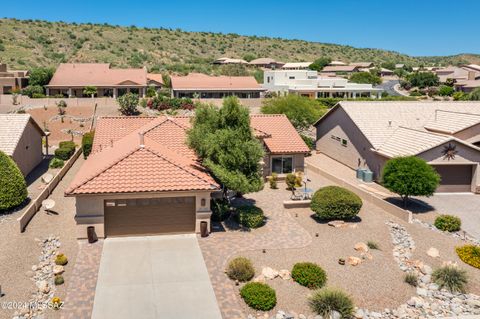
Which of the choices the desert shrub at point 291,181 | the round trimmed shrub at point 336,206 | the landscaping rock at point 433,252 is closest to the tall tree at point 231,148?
the round trimmed shrub at point 336,206

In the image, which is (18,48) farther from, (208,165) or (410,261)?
(410,261)

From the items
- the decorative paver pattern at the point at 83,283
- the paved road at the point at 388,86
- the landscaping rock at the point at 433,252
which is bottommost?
the decorative paver pattern at the point at 83,283

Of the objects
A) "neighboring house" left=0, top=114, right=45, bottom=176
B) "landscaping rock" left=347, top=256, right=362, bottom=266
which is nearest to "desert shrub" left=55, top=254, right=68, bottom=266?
"landscaping rock" left=347, top=256, right=362, bottom=266

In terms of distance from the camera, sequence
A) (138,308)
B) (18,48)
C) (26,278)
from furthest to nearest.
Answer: (18,48) < (26,278) < (138,308)

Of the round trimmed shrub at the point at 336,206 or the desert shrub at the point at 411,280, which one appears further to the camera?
the round trimmed shrub at the point at 336,206

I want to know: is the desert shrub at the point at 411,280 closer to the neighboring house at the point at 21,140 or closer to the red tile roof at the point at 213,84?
the neighboring house at the point at 21,140

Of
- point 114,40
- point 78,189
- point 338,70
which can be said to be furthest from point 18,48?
point 78,189

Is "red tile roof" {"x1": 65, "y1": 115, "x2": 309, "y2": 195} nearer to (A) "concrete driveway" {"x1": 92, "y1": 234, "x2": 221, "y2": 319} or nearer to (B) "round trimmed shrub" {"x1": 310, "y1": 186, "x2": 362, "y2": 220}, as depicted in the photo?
(A) "concrete driveway" {"x1": 92, "y1": 234, "x2": 221, "y2": 319}
